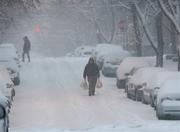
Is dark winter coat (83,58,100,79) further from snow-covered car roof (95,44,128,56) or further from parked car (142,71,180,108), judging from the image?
snow-covered car roof (95,44,128,56)

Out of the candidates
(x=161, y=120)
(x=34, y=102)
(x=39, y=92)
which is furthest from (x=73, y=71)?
(x=161, y=120)

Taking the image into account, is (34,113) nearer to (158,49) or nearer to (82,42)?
(158,49)

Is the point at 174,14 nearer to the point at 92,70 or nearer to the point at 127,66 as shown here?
the point at 127,66

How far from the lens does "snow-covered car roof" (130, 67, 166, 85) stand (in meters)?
29.0

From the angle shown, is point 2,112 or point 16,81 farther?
point 16,81

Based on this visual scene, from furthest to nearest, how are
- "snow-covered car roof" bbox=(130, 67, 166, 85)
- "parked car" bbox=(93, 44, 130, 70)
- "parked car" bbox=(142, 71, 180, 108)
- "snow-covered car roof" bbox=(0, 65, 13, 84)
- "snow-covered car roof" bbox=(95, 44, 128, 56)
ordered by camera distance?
1. "snow-covered car roof" bbox=(95, 44, 128, 56)
2. "parked car" bbox=(93, 44, 130, 70)
3. "snow-covered car roof" bbox=(130, 67, 166, 85)
4. "snow-covered car roof" bbox=(0, 65, 13, 84)
5. "parked car" bbox=(142, 71, 180, 108)

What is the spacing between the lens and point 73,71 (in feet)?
158

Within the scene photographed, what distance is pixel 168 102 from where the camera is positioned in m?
22.4

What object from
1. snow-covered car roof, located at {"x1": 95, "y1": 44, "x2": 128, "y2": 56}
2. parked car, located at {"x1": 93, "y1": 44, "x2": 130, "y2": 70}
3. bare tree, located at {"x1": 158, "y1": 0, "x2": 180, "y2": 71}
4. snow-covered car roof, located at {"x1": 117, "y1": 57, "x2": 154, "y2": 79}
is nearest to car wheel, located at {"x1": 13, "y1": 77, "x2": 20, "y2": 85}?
snow-covered car roof, located at {"x1": 117, "y1": 57, "x2": 154, "y2": 79}

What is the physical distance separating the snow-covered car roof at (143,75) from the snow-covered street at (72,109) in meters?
0.92

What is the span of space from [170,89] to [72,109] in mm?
5262

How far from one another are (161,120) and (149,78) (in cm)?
609

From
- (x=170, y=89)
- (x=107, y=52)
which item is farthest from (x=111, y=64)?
(x=170, y=89)

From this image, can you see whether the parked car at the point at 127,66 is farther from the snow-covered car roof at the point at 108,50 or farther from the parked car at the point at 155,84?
the snow-covered car roof at the point at 108,50
